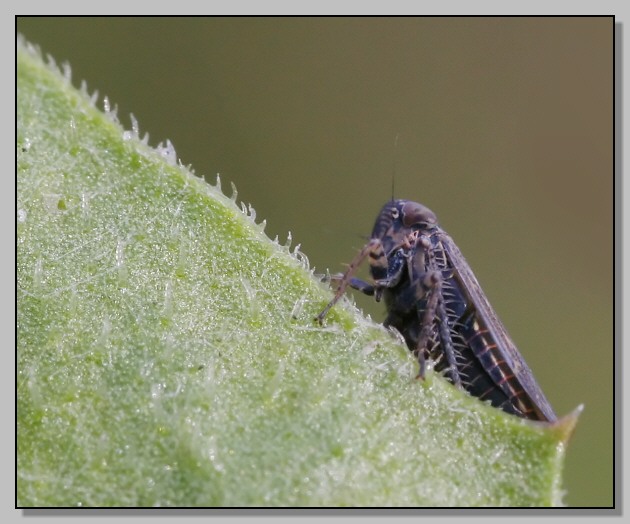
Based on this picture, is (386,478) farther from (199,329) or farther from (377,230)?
(377,230)

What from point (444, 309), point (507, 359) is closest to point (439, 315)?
point (444, 309)

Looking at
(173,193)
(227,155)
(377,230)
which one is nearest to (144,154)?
(173,193)

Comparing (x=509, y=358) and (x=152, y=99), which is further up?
(x=152, y=99)

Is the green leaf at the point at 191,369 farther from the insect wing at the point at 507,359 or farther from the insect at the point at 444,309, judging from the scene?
the insect wing at the point at 507,359

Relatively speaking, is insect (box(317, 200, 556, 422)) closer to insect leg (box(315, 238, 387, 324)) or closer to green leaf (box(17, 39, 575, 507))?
insect leg (box(315, 238, 387, 324))

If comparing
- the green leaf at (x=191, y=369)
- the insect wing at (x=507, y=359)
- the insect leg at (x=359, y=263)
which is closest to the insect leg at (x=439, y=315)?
the insect wing at (x=507, y=359)

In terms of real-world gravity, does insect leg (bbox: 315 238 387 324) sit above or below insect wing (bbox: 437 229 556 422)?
above

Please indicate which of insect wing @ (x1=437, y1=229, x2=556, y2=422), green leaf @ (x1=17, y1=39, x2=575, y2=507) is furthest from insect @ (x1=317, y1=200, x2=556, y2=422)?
green leaf @ (x1=17, y1=39, x2=575, y2=507)
